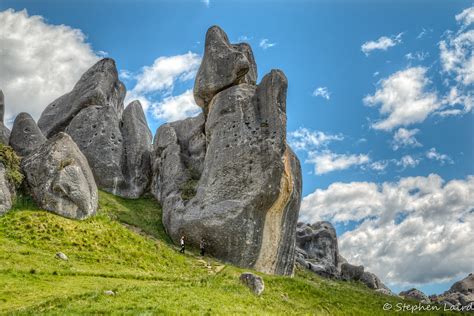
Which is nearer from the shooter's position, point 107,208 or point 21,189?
point 21,189

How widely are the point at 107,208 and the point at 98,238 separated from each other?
11.8 meters

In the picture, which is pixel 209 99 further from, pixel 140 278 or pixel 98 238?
pixel 140 278

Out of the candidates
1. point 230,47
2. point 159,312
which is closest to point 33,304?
point 159,312

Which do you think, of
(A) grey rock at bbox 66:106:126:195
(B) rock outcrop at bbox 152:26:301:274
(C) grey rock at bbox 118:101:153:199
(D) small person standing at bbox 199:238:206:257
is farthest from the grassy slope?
(C) grey rock at bbox 118:101:153:199

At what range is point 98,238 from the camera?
37.9 metres

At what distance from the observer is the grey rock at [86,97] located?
65.9m

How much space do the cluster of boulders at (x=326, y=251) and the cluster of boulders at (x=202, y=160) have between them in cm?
2543

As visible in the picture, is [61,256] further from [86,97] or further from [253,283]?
[86,97]

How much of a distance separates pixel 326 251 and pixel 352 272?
9.45 meters

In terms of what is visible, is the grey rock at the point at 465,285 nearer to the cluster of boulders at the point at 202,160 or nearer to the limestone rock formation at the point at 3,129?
the cluster of boulders at the point at 202,160

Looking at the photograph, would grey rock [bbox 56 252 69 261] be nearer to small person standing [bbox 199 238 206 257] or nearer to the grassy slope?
the grassy slope

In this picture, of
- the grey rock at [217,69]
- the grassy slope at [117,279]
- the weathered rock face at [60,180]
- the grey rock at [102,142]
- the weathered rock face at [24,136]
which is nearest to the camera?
the grassy slope at [117,279]

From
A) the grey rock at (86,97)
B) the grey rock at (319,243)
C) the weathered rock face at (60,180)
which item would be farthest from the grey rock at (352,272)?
the weathered rock face at (60,180)

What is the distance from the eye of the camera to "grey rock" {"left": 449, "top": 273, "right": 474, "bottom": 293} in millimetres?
84188
